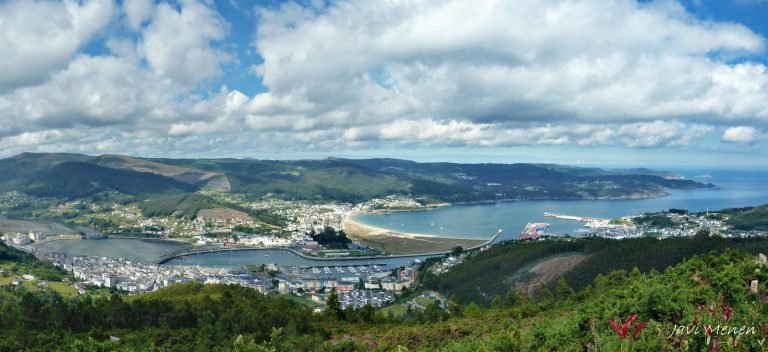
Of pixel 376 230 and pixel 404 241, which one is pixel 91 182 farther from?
pixel 404 241

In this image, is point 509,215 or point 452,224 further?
point 509,215

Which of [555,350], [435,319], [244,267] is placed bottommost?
[244,267]

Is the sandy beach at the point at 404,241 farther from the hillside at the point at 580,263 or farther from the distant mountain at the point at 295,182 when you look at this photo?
the distant mountain at the point at 295,182

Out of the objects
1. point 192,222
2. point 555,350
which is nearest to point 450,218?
point 192,222

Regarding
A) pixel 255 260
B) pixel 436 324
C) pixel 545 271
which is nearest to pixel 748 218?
pixel 545 271

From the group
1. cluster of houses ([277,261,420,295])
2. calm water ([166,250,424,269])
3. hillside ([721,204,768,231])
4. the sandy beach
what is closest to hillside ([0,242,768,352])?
cluster of houses ([277,261,420,295])

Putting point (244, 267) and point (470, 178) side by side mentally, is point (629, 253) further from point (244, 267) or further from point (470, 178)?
point (470, 178)

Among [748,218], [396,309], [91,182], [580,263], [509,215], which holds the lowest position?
[396,309]
